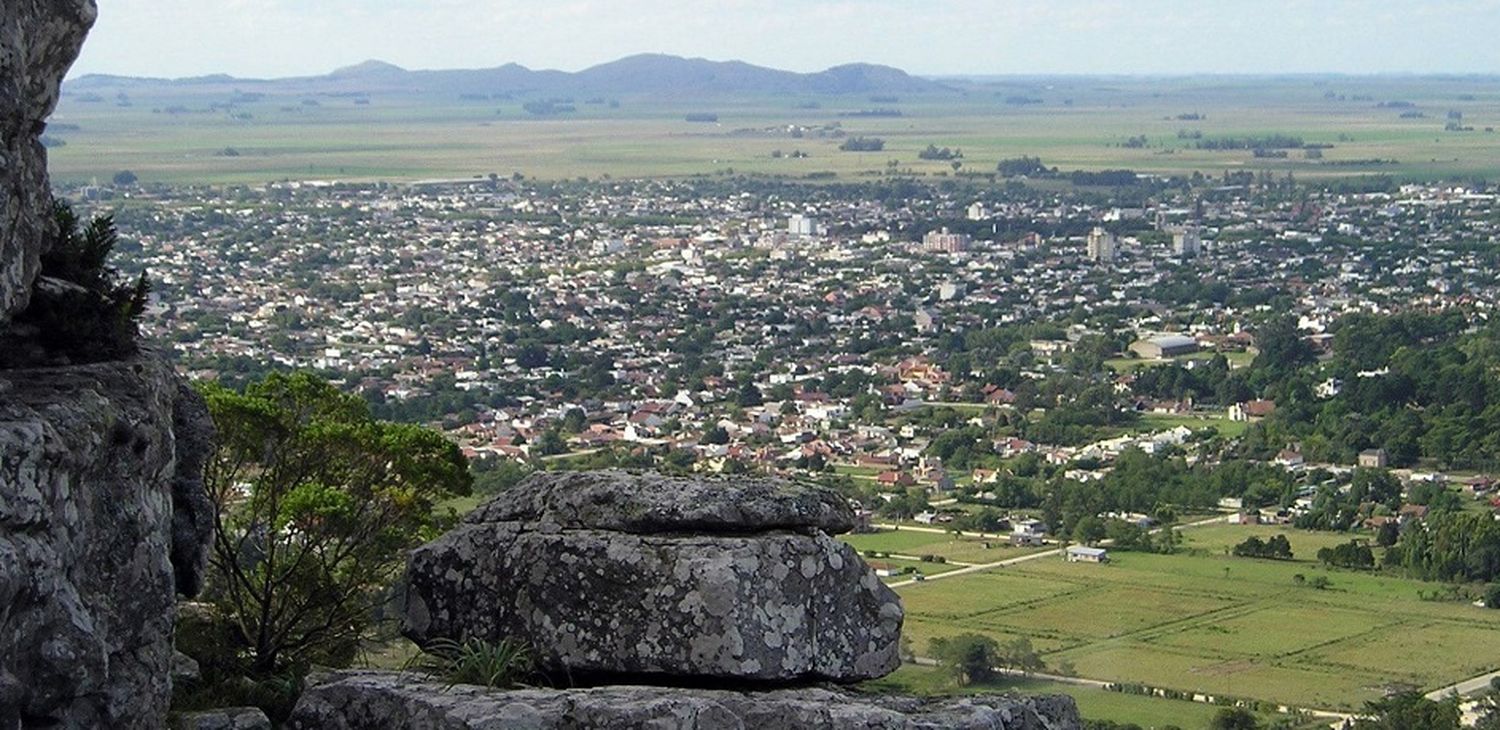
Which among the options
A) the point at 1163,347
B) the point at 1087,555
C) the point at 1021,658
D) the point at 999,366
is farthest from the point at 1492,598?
the point at 1163,347

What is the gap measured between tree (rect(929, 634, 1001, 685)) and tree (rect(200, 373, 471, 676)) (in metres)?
19.5

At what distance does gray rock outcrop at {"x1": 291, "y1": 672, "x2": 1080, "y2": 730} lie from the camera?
8.30 metres

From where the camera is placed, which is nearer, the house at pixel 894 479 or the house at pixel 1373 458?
the house at pixel 894 479

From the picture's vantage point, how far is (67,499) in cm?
784

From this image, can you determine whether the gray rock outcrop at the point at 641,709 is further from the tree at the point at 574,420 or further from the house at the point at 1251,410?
the house at the point at 1251,410

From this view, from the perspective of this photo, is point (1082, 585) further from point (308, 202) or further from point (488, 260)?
point (308, 202)

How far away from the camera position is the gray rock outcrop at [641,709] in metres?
8.30

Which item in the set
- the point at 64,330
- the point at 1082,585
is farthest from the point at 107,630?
the point at 1082,585

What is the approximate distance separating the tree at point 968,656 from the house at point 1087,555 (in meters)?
11.7

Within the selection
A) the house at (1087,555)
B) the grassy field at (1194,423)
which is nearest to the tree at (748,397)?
the grassy field at (1194,423)

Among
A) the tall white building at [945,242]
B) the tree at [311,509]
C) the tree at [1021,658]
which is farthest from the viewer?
the tall white building at [945,242]

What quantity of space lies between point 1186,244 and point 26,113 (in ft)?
387

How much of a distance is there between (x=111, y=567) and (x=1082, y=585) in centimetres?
3702

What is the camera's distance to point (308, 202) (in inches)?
5679
